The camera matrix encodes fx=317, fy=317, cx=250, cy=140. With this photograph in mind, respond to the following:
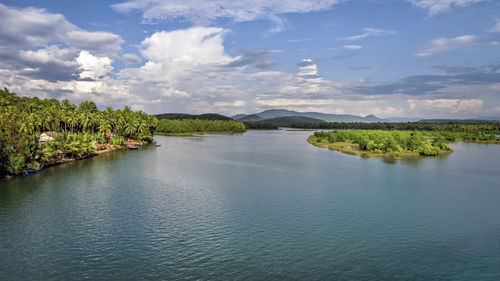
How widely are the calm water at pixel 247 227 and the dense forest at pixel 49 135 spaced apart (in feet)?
14.1

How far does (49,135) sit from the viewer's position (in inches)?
3907

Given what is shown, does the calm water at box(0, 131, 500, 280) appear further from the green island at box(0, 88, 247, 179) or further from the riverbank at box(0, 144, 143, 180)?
the riverbank at box(0, 144, 143, 180)

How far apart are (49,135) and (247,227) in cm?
9079

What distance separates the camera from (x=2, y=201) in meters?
42.8

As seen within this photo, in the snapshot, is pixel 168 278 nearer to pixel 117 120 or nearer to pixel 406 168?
pixel 406 168

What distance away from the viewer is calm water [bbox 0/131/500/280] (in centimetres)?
2533

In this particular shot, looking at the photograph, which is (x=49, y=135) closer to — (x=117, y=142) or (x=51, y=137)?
(x=51, y=137)

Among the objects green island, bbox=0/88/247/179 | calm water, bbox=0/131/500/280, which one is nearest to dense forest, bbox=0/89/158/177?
green island, bbox=0/88/247/179

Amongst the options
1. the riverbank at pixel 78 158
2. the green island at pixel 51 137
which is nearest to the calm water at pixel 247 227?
the green island at pixel 51 137

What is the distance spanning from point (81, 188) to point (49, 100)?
140181 millimetres

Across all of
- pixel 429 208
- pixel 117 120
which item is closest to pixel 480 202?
pixel 429 208

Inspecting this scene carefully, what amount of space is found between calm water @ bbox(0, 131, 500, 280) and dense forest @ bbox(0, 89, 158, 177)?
170 inches

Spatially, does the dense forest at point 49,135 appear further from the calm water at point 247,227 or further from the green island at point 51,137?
the calm water at point 247,227

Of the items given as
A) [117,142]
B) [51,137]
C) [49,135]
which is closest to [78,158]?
[51,137]
